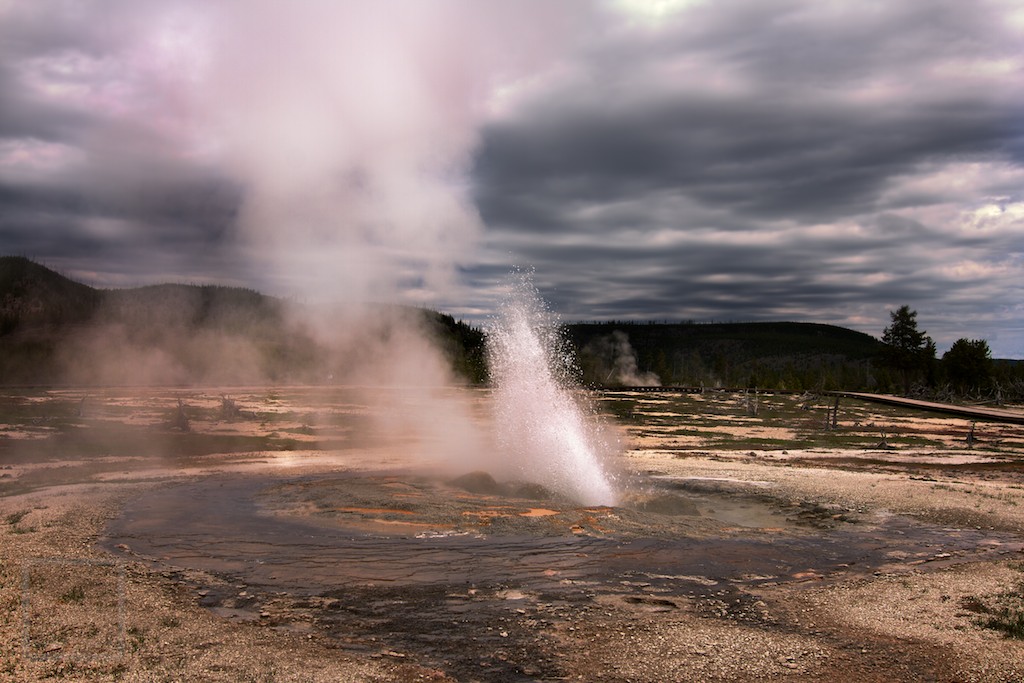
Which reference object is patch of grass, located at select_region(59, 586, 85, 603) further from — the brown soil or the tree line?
the tree line

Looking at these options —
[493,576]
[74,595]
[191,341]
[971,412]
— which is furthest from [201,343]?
[493,576]

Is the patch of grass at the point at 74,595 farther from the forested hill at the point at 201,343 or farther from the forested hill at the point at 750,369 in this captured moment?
the forested hill at the point at 750,369

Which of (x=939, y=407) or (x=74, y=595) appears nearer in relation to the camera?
(x=74, y=595)

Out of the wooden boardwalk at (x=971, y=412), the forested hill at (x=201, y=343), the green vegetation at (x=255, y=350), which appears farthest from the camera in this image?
the forested hill at (x=201, y=343)

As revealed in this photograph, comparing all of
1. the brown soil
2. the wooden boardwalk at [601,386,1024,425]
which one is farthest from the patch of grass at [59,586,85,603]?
the wooden boardwalk at [601,386,1024,425]

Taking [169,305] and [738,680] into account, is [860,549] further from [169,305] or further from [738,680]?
[169,305]

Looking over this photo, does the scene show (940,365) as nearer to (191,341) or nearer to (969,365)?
(969,365)

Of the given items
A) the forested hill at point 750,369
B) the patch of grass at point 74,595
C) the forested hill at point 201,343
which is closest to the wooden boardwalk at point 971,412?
the forested hill at point 750,369

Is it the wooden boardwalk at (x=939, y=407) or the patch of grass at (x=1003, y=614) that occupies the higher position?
the wooden boardwalk at (x=939, y=407)

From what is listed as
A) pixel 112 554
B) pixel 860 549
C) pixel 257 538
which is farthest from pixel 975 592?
pixel 112 554

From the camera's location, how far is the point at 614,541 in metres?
13.6

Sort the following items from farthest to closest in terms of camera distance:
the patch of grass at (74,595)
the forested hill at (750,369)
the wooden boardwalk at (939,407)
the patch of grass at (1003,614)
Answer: the forested hill at (750,369) → the wooden boardwalk at (939,407) → the patch of grass at (74,595) → the patch of grass at (1003,614)

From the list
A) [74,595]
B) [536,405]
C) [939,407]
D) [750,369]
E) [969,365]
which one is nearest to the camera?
[74,595]

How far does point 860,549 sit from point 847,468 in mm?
11695
